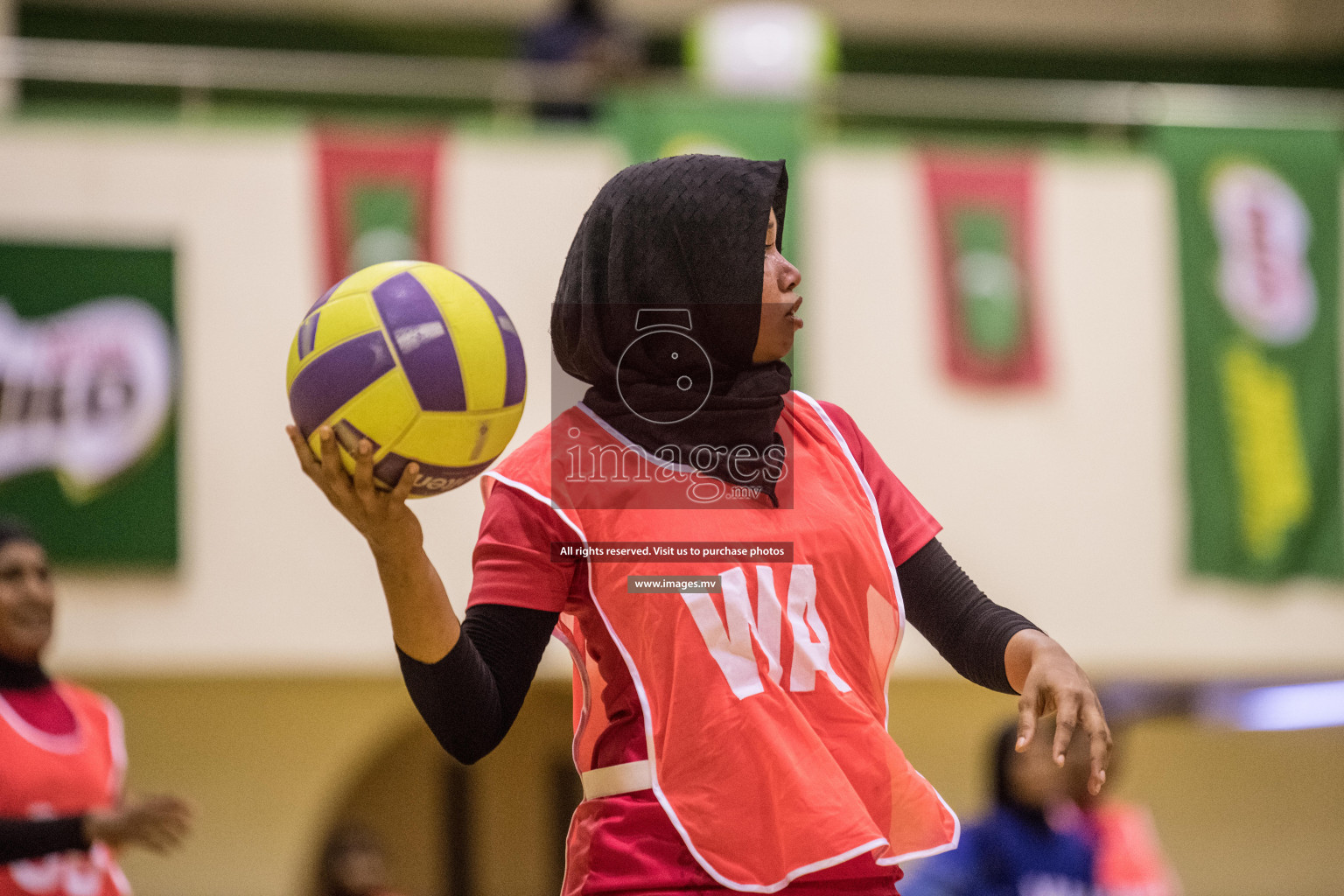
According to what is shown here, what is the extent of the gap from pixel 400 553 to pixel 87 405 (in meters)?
5.50

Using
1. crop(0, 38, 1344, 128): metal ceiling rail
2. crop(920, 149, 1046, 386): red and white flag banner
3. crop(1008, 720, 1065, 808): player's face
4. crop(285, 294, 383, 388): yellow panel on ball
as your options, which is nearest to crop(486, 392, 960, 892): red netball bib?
crop(285, 294, 383, 388): yellow panel on ball

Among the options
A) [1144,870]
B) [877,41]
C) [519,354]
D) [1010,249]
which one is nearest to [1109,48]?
[877,41]

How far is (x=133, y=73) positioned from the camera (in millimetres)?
7496

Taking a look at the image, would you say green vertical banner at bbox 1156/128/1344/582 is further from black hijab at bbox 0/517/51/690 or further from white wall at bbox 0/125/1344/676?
black hijab at bbox 0/517/51/690

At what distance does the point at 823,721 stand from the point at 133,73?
688 centimetres

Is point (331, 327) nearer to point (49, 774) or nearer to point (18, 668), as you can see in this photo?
point (49, 774)

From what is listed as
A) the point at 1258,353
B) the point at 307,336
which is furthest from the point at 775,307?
the point at 1258,353

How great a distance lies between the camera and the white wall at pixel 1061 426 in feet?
23.4

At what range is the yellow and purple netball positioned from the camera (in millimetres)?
1586

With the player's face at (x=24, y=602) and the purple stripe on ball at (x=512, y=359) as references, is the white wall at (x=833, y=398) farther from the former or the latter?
the purple stripe on ball at (x=512, y=359)

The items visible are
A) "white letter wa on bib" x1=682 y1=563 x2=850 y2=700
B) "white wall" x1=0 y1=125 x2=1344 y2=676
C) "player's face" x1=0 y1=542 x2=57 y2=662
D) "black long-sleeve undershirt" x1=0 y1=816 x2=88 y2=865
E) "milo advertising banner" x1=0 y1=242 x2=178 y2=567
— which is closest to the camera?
"white letter wa on bib" x1=682 y1=563 x2=850 y2=700

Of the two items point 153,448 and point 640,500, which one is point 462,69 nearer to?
point 153,448

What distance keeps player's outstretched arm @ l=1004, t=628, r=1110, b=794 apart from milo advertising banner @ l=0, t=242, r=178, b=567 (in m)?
5.52

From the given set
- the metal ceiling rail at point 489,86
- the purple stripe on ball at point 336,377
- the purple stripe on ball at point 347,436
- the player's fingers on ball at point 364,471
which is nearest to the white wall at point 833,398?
the metal ceiling rail at point 489,86
